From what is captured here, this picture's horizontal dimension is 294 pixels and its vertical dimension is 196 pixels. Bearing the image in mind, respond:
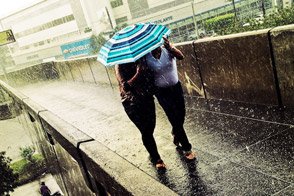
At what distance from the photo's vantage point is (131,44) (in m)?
3.29

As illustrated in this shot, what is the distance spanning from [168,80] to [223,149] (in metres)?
1.26

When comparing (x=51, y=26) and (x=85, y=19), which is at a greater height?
(x=51, y=26)

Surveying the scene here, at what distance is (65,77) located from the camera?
58.0 feet

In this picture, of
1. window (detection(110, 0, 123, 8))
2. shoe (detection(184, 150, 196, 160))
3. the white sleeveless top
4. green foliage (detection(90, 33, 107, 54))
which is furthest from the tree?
window (detection(110, 0, 123, 8))

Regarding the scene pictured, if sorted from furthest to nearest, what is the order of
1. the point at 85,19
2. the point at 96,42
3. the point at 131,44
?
the point at 85,19, the point at 96,42, the point at 131,44

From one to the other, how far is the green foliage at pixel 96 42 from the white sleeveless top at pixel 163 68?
6618cm

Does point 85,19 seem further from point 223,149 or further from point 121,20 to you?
point 223,149

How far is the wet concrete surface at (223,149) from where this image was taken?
10.9 feet

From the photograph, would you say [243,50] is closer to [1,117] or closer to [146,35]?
Answer: [146,35]

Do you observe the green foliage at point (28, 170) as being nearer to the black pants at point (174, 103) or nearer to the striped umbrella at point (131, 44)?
the black pants at point (174, 103)

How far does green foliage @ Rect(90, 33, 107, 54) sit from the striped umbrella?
2611 inches

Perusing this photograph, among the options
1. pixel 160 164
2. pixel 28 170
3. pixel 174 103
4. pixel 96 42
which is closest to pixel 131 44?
pixel 174 103

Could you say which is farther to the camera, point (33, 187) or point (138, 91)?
point (33, 187)

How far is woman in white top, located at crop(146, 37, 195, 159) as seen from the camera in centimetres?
363
